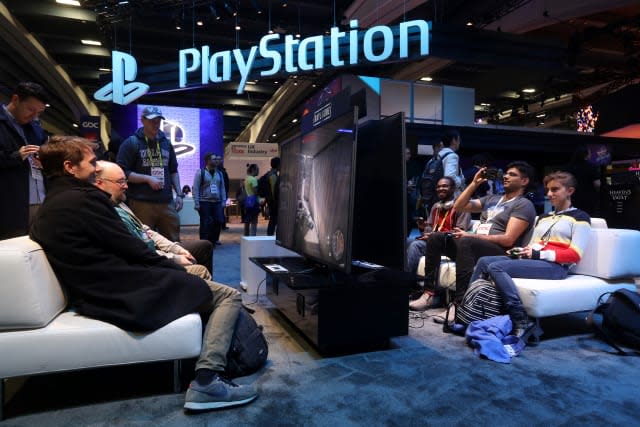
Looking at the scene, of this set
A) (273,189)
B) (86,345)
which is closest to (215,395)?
(86,345)

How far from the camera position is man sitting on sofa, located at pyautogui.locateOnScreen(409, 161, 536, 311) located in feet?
9.76

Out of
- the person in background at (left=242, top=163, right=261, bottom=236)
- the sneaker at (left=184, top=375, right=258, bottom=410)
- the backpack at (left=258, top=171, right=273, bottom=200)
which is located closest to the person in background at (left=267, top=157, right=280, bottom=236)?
the backpack at (left=258, top=171, right=273, bottom=200)

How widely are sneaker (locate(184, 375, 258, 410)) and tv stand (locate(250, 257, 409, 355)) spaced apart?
1.87 feet

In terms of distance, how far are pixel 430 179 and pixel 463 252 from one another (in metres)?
1.60

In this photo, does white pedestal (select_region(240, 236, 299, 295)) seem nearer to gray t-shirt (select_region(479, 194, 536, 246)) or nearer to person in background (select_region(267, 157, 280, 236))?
gray t-shirt (select_region(479, 194, 536, 246))

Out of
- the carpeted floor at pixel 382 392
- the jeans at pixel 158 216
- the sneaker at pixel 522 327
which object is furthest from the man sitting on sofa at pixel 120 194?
the sneaker at pixel 522 327

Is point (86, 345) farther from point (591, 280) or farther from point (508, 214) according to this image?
point (591, 280)

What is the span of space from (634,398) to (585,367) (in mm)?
353

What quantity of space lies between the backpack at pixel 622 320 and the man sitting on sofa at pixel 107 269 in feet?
7.11

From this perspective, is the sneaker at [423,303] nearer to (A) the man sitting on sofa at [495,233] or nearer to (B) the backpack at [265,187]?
(A) the man sitting on sofa at [495,233]

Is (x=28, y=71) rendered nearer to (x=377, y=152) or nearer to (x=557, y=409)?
(x=377, y=152)

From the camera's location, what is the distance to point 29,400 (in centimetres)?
185

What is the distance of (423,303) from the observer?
340cm

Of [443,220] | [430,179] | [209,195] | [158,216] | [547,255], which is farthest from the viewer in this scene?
[209,195]
